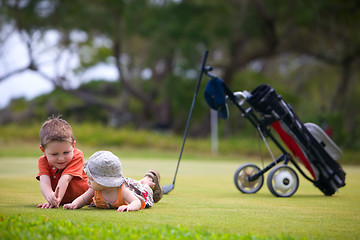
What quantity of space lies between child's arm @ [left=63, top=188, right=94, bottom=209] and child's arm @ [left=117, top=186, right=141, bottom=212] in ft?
1.02

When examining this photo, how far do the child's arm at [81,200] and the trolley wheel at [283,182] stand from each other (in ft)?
8.26

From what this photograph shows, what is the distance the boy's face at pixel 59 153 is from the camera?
13.7 feet

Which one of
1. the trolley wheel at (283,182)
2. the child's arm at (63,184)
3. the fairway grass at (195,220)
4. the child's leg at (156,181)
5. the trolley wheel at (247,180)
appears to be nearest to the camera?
the fairway grass at (195,220)

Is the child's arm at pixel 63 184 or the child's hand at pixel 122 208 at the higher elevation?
the child's arm at pixel 63 184

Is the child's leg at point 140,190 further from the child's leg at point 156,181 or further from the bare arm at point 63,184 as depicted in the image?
the bare arm at point 63,184

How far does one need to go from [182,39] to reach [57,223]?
20.0 m

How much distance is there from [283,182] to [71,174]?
285 cm

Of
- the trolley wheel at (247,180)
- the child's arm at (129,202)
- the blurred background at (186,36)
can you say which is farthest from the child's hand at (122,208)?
the blurred background at (186,36)

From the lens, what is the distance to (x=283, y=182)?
6.02 m

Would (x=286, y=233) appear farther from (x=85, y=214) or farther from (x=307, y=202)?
(x=307, y=202)

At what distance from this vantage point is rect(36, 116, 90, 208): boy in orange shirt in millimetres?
4164

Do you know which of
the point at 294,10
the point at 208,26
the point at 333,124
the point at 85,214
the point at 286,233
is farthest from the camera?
the point at 208,26

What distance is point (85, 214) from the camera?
12.7 feet

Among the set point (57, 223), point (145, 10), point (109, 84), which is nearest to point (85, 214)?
point (57, 223)
